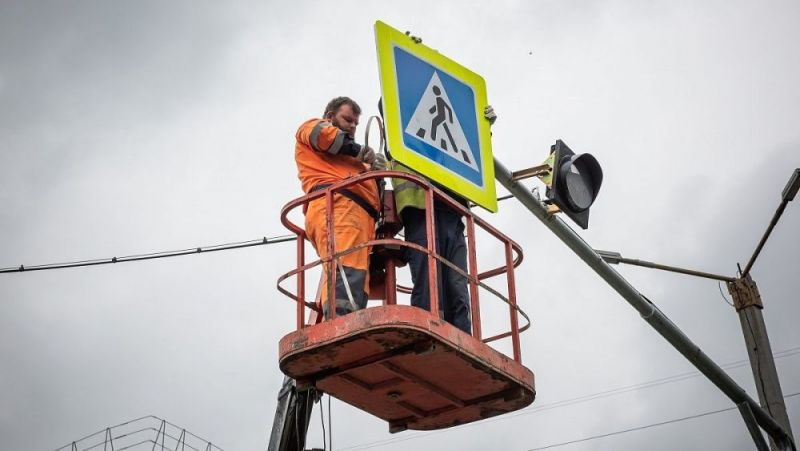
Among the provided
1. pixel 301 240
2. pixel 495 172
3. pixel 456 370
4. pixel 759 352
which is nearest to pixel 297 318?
pixel 301 240

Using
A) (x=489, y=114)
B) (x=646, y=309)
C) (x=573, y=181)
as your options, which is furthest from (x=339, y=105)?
(x=646, y=309)

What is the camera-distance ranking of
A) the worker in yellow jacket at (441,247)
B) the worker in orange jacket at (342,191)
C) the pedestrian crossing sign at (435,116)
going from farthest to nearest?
the worker in yellow jacket at (441,247)
the worker in orange jacket at (342,191)
the pedestrian crossing sign at (435,116)

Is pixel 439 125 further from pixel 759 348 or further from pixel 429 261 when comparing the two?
pixel 759 348

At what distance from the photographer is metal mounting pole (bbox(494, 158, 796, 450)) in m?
9.98

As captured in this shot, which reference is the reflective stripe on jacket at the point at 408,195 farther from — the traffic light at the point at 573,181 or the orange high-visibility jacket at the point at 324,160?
the traffic light at the point at 573,181

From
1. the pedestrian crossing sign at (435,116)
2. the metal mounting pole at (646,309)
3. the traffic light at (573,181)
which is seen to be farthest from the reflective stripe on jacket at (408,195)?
the traffic light at (573,181)

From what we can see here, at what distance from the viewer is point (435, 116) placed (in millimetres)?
9352

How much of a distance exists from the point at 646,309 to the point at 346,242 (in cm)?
369

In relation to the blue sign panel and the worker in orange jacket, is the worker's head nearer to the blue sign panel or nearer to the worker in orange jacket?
the worker in orange jacket

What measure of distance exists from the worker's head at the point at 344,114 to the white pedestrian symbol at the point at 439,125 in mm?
1039

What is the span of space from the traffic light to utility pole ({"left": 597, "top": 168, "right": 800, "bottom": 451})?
6.82 feet

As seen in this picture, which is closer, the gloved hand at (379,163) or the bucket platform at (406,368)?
the bucket platform at (406,368)

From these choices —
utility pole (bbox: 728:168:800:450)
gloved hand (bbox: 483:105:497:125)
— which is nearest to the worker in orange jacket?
gloved hand (bbox: 483:105:497:125)

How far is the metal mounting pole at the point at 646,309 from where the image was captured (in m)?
9.98
